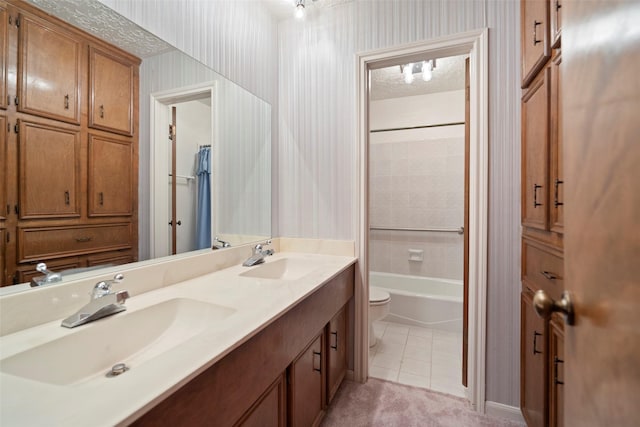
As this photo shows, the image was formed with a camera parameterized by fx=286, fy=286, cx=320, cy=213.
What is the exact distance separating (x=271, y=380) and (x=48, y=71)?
3.78 ft

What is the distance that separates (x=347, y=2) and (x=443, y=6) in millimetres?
594

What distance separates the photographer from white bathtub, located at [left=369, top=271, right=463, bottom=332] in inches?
104

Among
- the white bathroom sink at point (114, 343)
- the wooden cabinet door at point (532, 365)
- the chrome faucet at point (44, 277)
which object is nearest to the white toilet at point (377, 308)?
the wooden cabinet door at point (532, 365)

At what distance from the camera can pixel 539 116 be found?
47.2 inches

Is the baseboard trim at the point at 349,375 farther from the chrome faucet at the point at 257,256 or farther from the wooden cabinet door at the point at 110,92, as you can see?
the wooden cabinet door at the point at 110,92

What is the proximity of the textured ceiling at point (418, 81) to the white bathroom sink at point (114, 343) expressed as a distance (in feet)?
7.87

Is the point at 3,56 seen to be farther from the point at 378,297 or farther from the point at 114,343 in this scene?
the point at 378,297

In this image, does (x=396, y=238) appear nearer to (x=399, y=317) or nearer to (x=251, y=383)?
(x=399, y=317)

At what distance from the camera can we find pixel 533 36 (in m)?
1.26

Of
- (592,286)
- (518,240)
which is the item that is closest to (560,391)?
(518,240)

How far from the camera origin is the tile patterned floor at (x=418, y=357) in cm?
189


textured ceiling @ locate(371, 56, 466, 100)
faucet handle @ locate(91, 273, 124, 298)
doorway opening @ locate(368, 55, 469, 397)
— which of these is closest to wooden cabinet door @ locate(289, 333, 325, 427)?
faucet handle @ locate(91, 273, 124, 298)

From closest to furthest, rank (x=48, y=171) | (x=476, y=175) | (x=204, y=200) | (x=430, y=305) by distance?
(x=48, y=171) → (x=204, y=200) → (x=476, y=175) → (x=430, y=305)

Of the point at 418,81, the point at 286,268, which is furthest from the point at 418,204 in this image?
the point at 286,268
